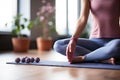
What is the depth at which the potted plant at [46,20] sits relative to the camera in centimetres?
478

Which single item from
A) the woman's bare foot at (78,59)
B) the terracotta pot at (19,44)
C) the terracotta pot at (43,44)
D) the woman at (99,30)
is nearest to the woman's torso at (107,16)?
the woman at (99,30)

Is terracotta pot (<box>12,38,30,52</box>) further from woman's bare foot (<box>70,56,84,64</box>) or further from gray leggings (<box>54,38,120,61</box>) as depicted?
woman's bare foot (<box>70,56,84,64</box>)

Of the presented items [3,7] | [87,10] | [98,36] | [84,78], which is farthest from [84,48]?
[3,7]

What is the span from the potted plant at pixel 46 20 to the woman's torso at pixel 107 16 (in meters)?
2.24

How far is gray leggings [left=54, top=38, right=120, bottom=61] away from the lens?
7.73 feet

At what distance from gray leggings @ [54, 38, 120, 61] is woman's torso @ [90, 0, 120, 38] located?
7cm

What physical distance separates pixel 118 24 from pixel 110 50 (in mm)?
299

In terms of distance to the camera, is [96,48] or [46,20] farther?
[46,20]

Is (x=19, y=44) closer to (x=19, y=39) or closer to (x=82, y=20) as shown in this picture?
(x=19, y=39)

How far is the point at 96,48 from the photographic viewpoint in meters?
2.65

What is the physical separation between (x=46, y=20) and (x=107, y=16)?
2620mm

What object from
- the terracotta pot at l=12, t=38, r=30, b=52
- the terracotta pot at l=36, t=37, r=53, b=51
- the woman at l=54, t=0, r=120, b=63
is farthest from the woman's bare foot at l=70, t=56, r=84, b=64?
the terracotta pot at l=36, t=37, r=53, b=51

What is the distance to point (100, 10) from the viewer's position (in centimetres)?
253

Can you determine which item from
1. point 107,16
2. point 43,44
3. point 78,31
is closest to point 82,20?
point 78,31
